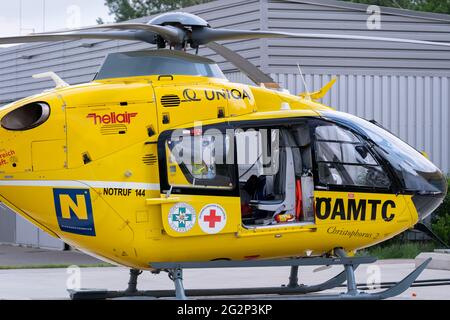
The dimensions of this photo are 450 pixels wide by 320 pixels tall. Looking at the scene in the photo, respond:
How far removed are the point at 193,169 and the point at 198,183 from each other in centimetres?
17

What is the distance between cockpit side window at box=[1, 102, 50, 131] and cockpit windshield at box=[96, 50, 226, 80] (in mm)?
935

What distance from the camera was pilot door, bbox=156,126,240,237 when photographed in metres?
9.73

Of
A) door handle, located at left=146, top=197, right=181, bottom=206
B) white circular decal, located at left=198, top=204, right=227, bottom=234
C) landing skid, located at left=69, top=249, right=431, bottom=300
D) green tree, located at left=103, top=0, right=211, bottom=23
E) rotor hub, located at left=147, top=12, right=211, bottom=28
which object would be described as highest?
green tree, located at left=103, top=0, right=211, bottom=23

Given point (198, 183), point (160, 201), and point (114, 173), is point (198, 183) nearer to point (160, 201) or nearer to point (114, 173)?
point (160, 201)

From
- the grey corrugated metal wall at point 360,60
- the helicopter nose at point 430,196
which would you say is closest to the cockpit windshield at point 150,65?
the helicopter nose at point 430,196

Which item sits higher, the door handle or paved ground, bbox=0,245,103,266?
the door handle

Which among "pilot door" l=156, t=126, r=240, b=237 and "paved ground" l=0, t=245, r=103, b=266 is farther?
"paved ground" l=0, t=245, r=103, b=266

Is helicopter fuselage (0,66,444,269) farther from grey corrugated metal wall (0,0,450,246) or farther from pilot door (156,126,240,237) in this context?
grey corrugated metal wall (0,0,450,246)

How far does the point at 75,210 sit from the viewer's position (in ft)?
32.0

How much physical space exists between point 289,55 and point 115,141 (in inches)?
429

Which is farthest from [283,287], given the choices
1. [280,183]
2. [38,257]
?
[38,257]

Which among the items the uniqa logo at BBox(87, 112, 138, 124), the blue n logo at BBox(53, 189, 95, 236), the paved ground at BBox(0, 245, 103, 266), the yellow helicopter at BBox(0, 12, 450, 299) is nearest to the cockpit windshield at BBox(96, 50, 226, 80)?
the yellow helicopter at BBox(0, 12, 450, 299)

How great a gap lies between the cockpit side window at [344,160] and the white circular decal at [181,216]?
1.61 meters
